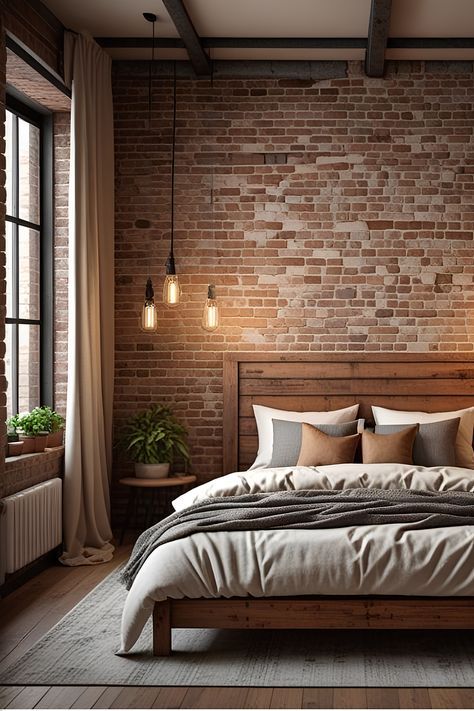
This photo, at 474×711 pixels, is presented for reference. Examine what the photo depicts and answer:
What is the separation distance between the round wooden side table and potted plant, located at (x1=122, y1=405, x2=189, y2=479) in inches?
3.8

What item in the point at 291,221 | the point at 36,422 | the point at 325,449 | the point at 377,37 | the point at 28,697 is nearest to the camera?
the point at 28,697

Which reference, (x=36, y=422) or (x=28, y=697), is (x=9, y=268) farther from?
(x=28, y=697)

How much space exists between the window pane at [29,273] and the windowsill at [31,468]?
3.25 ft

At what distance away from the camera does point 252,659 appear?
3.98 meters

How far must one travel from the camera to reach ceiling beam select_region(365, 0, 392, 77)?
543 cm

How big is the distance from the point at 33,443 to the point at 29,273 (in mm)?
1279

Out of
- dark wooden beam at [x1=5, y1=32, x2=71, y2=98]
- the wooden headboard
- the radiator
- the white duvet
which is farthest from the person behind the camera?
the wooden headboard

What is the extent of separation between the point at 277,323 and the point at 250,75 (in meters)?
1.90

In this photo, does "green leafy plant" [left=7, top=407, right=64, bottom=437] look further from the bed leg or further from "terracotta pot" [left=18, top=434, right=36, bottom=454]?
the bed leg

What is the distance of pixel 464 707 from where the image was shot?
3.42 m

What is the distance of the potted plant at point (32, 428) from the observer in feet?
18.3

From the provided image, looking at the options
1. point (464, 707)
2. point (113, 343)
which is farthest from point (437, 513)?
point (113, 343)

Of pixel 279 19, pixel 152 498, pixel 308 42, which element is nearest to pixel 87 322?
pixel 152 498

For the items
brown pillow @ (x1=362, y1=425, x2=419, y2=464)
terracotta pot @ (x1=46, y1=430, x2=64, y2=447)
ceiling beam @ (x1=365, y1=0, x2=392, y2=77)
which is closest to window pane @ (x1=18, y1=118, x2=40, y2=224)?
terracotta pot @ (x1=46, y1=430, x2=64, y2=447)
